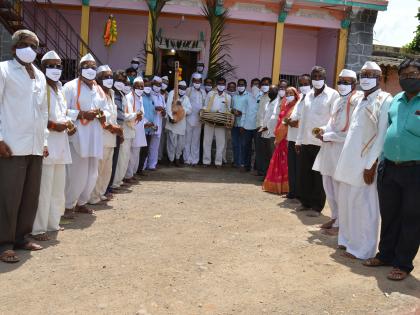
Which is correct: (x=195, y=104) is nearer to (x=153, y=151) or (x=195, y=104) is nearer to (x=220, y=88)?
(x=220, y=88)

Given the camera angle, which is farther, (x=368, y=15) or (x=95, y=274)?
(x=368, y=15)

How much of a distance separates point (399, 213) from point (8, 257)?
3.59 metres

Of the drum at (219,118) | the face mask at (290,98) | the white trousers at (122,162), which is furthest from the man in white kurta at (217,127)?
the white trousers at (122,162)

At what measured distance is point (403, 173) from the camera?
14.5 ft

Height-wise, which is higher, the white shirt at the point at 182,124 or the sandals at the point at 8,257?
the white shirt at the point at 182,124

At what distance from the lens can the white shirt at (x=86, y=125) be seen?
599 centimetres

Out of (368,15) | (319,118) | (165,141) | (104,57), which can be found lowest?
(165,141)

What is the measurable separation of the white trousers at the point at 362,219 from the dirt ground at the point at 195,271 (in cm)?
19

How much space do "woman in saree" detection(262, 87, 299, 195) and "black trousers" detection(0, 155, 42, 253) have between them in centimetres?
456

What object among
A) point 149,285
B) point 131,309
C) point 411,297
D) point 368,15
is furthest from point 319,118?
point 368,15

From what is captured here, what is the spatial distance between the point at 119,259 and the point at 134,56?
9818 millimetres

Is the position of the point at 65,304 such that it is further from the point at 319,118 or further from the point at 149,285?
the point at 319,118

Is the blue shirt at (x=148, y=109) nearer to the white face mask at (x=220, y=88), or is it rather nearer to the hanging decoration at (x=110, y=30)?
the white face mask at (x=220, y=88)

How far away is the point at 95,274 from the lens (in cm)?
425
